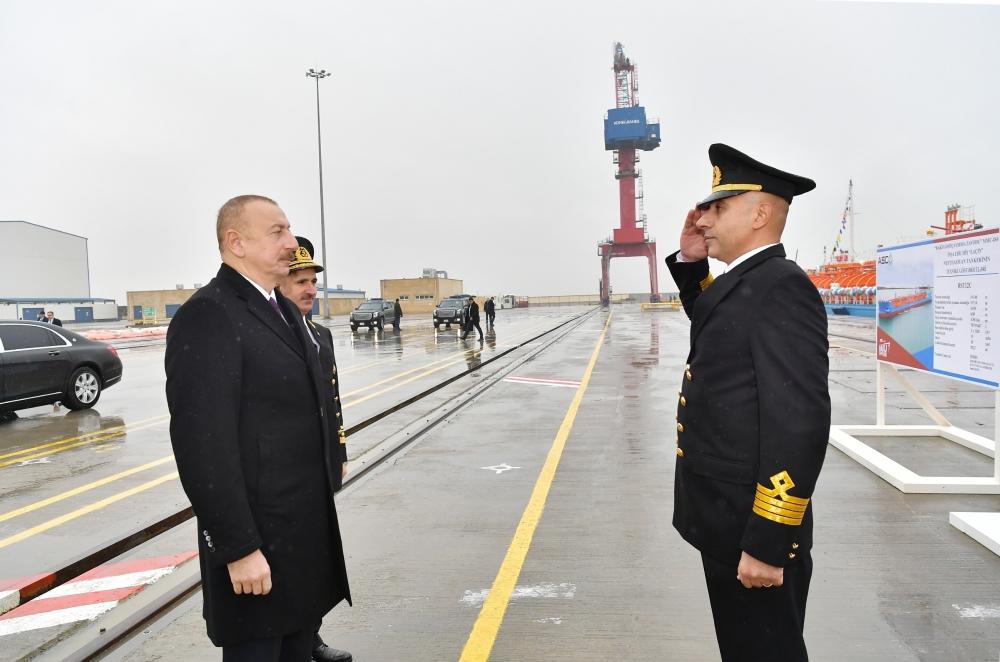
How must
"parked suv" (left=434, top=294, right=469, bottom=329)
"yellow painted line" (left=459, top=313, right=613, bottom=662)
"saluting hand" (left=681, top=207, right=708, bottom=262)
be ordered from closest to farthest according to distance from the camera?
"saluting hand" (left=681, top=207, right=708, bottom=262) < "yellow painted line" (left=459, top=313, right=613, bottom=662) < "parked suv" (left=434, top=294, right=469, bottom=329)

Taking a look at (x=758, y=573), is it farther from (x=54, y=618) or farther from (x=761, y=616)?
(x=54, y=618)

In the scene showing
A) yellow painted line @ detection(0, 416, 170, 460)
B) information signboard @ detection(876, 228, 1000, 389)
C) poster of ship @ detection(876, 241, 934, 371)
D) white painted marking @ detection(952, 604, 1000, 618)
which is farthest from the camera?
yellow painted line @ detection(0, 416, 170, 460)

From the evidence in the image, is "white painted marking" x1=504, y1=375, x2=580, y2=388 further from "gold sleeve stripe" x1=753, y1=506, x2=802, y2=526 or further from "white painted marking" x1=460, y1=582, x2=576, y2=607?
"gold sleeve stripe" x1=753, y1=506, x2=802, y2=526

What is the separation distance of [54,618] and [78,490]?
9.85 ft

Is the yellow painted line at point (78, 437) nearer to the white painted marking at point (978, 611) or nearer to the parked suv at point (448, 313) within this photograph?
the white painted marking at point (978, 611)

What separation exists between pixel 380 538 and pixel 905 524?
3932 mm

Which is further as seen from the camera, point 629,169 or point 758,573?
point 629,169

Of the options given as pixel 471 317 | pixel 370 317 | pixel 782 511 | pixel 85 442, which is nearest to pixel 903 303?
pixel 782 511

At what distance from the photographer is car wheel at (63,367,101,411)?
1077 cm

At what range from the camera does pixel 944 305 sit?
237 inches

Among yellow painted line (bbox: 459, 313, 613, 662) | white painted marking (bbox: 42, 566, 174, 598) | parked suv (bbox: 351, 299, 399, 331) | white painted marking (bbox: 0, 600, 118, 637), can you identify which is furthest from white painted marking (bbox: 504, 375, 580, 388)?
parked suv (bbox: 351, 299, 399, 331)

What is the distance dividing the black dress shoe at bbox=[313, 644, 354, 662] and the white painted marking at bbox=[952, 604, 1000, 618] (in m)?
3.23

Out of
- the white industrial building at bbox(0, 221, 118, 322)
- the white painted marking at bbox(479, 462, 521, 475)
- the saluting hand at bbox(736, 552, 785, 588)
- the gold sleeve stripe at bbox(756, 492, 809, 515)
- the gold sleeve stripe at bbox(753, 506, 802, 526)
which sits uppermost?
the white industrial building at bbox(0, 221, 118, 322)

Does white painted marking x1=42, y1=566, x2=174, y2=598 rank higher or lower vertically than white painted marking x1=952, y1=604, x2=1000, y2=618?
lower
